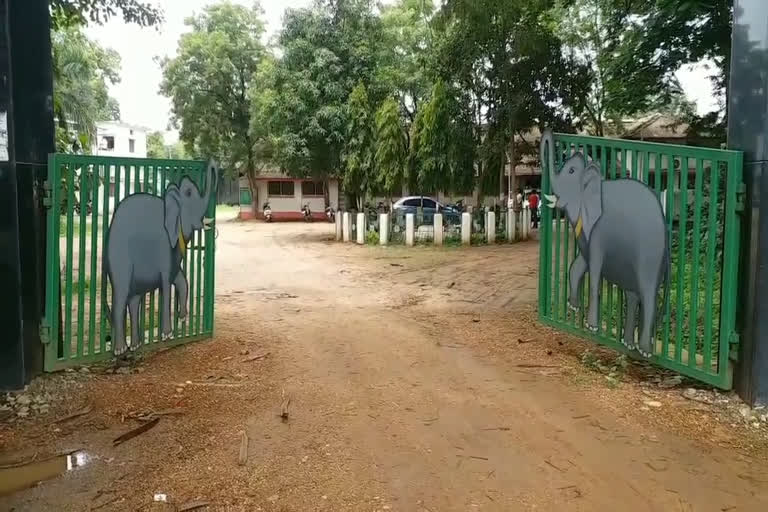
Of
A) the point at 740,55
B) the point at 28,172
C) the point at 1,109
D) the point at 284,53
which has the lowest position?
the point at 28,172

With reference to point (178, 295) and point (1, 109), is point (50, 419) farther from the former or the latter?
point (1, 109)

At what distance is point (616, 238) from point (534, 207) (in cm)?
2057

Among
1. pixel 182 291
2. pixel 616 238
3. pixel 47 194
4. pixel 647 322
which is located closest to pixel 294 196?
pixel 182 291

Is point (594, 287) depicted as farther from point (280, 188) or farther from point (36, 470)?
point (280, 188)

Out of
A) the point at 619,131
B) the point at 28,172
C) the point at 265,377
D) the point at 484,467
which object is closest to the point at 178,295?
the point at 265,377

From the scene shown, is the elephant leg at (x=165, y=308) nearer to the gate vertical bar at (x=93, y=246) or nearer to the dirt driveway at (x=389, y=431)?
the dirt driveway at (x=389, y=431)

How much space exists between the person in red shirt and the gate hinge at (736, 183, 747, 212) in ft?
68.0

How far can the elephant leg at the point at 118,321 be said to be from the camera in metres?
5.62

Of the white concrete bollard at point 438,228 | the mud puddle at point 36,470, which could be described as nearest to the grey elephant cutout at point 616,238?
the mud puddle at point 36,470

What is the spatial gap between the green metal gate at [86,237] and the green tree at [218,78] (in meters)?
29.0

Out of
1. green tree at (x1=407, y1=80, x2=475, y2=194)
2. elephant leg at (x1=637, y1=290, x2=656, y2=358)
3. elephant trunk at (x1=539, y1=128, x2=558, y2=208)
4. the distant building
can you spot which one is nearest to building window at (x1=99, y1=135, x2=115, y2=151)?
the distant building

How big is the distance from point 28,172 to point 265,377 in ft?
8.50

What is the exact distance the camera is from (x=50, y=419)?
466cm

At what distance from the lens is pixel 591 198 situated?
5.83 metres
